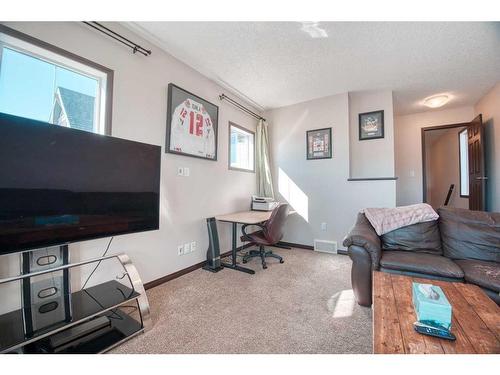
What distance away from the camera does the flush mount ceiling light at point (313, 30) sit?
6.47 feet

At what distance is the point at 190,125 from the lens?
2.63 m

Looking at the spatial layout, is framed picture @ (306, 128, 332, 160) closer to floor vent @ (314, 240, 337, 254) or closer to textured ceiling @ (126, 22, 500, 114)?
textured ceiling @ (126, 22, 500, 114)

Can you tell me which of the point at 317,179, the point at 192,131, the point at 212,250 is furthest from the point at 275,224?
the point at 192,131

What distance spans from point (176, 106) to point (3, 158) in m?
1.63

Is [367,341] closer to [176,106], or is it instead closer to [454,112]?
[176,106]

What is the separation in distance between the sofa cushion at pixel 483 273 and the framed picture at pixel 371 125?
2222 millimetres

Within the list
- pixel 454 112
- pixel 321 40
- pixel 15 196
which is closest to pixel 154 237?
pixel 15 196

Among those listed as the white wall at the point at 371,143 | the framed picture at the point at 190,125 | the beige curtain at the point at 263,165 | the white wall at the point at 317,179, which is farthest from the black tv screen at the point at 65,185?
the white wall at the point at 371,143

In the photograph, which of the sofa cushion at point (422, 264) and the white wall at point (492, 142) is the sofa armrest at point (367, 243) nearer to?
the sofa cushion at point (422, 264)

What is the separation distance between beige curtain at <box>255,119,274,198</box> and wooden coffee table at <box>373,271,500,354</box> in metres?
2.70

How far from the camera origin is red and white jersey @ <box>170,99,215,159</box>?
8.11 ft

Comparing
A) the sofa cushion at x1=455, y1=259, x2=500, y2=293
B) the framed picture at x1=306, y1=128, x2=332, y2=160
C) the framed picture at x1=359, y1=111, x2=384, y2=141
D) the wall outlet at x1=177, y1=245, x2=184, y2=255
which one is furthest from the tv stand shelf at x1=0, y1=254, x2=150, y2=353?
the framed picture at x1=359, y1=111, x2=384, y2=141

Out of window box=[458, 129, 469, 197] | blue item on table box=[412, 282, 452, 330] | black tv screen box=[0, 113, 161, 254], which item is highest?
window box=[458, 129, 469, 197]

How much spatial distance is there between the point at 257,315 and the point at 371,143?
10.6ft
